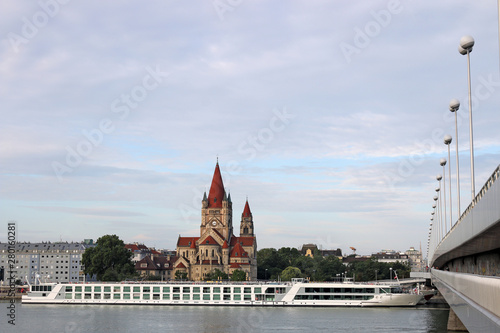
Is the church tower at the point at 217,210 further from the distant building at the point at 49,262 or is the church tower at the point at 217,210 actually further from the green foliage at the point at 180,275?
the distant building at the point at 49,262

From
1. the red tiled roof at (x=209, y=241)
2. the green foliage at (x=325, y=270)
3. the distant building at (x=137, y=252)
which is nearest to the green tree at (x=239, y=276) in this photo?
the red tiled roof at (x=209, y=241)

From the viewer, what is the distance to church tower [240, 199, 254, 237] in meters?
146

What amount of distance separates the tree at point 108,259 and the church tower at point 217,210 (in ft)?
86.9

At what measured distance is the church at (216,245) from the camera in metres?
130

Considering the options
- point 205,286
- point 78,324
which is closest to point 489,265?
point 78,324

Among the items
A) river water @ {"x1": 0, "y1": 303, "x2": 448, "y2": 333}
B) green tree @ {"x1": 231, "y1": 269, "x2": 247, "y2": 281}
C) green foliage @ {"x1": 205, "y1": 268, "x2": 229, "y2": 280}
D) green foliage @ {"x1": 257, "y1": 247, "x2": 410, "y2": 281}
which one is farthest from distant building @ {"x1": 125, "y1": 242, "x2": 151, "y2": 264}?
river water @ {"x1": 0, "y1": 303, "x2": 448, "y2": 333}

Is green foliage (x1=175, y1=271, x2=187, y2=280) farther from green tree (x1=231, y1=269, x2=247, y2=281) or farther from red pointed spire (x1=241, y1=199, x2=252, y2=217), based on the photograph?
red pointed spire (x1=241, y1=199, x2=252, y2=217)

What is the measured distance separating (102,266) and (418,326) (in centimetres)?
7364

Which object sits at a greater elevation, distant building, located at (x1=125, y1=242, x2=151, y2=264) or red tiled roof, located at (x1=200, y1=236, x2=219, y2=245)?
red tiled roof, located at (x1=200, y1=236, x2=219, y2=245)

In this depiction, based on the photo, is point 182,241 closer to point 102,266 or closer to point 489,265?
point 102,266

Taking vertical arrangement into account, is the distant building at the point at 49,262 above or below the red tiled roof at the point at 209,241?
below

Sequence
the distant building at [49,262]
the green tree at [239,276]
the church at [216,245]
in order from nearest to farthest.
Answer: the green tree at [239,276] → the church at [216,245] → the distant building at [49,262]

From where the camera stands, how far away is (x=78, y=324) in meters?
57.0

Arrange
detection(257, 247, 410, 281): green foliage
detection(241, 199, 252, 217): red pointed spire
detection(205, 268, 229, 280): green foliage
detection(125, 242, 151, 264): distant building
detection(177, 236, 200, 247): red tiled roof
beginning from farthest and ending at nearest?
detection(125, 242, 151, 264): distant building, detection(241, 199, 252, 217): red pointed spire, detection(177, 236, 200, 247): red tiled roof, detection(257, 247, 410, 281): green foliage, detection(205, 268, 229, 280): green foliage
